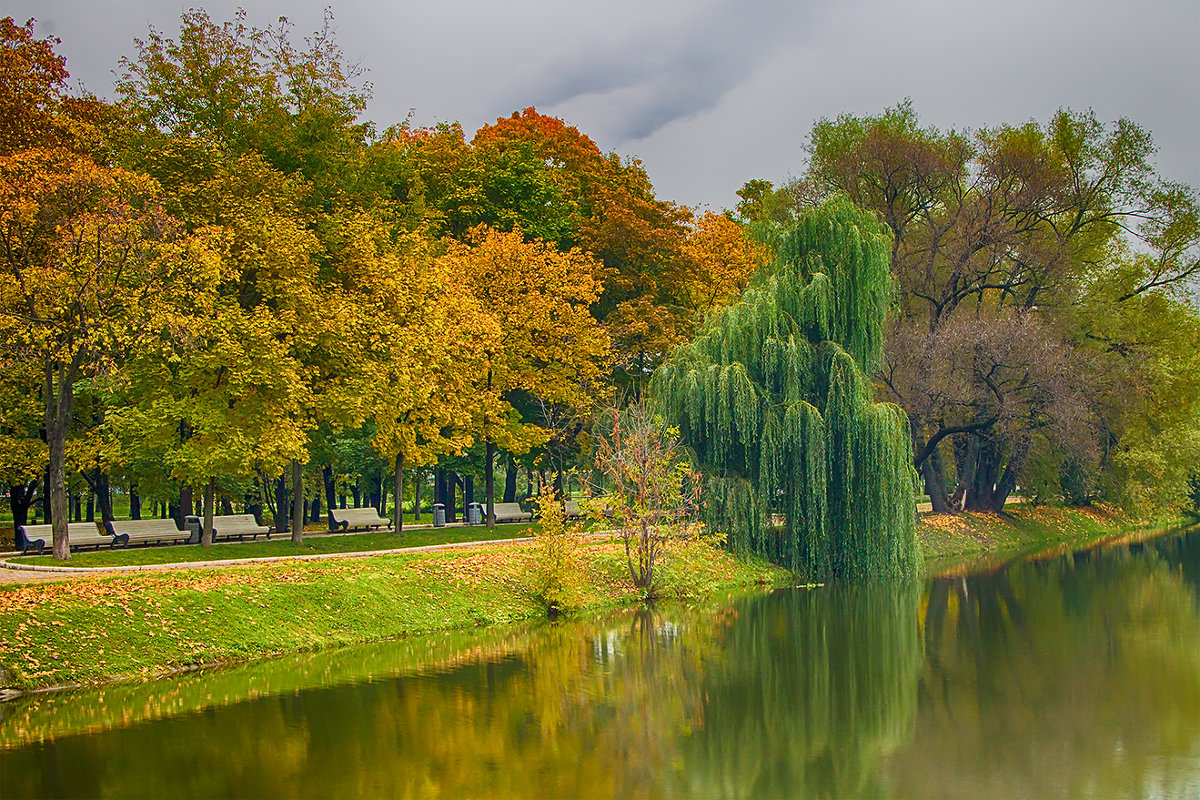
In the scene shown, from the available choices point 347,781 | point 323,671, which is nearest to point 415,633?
point 323,671

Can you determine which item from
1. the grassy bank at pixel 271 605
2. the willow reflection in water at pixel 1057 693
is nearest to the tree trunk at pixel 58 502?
the grassy bank at pixel 271 605

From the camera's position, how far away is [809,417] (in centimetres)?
2884

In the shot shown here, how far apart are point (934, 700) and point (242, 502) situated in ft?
126

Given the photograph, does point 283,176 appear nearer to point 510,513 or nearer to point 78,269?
point 78,269

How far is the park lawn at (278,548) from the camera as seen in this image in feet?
80.0

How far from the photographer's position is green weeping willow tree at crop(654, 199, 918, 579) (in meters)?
28.9

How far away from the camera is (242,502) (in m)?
47.5

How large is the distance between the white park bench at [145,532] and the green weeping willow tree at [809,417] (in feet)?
48.8

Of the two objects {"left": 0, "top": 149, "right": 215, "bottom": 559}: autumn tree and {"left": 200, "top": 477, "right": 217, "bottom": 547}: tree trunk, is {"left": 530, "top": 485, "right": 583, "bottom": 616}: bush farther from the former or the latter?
{"left": 0, "top": 149, "right": 215, "bottom": 559}: autumn tree

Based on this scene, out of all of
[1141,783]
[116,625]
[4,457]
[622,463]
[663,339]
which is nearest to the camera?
[1141,783]

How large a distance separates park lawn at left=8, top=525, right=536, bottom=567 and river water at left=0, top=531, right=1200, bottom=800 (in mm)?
7112

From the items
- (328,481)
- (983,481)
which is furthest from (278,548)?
(983,481)

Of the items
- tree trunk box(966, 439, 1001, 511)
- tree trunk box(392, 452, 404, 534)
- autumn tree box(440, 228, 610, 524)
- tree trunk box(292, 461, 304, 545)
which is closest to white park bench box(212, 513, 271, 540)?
tree trunk box(292, 461, 304, 545)

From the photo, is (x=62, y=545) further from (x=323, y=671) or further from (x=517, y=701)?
(x=517, y=701)
